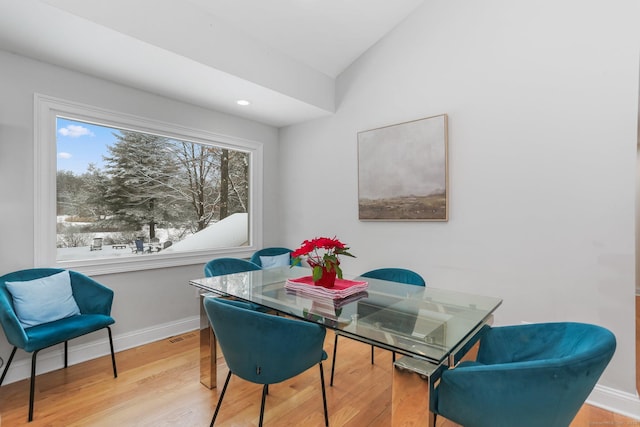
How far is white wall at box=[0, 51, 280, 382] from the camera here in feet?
7.60

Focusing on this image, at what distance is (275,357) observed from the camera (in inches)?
59.8

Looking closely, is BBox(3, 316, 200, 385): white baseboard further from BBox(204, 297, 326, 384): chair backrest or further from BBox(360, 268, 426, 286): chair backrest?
BBox(360, 268, 426, 286): chair backrest

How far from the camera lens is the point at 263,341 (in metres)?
1.50

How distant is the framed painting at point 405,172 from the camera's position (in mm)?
2805

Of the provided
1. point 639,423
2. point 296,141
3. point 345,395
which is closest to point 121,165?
point 296,141

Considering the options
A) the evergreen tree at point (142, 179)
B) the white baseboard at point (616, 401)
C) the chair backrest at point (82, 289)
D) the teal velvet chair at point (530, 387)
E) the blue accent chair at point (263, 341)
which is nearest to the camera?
the teal velvet chair at point (530, 387)

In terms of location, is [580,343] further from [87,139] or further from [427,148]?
[87,139]

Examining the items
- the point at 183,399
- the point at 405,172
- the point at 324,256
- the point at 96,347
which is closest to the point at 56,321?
the point at 96,347

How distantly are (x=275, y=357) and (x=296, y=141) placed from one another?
3.03 m

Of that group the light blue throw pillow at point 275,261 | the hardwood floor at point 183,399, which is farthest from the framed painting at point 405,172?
the hardwood floor at point 183,399

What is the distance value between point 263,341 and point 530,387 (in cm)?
107

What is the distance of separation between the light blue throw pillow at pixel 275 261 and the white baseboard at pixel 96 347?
37.0 inches

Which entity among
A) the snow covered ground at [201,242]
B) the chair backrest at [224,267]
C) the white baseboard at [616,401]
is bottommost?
the white baseboard at [616,401]

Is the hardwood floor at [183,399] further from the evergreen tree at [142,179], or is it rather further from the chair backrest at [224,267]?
the evergreen tree at [142,179]
